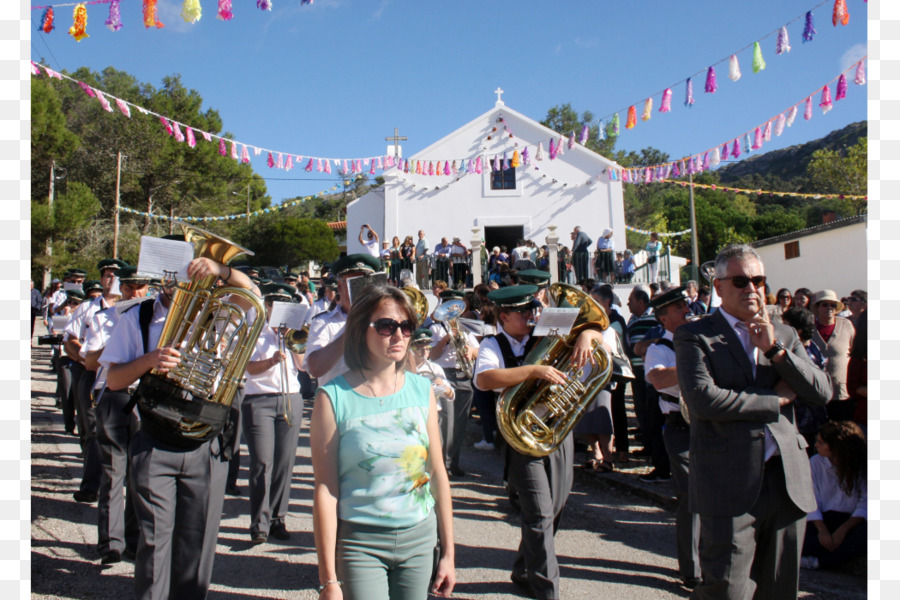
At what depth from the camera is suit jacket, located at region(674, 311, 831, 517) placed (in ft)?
10.0

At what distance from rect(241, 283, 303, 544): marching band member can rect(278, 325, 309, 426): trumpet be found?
0.5 inches

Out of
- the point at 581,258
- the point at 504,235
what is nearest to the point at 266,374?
the point at 581,258

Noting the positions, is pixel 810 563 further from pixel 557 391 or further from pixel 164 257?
pixel 164 257

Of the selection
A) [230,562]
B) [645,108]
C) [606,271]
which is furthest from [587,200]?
[230,562]

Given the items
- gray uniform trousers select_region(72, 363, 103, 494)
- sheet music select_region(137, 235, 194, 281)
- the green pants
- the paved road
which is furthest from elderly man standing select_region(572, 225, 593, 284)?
the green pants

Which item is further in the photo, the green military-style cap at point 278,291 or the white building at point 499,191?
the white building at point 499,191

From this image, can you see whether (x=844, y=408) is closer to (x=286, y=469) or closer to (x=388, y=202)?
(x=286, y=469)

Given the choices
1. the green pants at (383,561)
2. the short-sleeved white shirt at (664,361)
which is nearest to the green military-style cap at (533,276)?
the short-sleeved white shirt at (664,361)

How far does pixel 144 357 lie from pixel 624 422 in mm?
6031

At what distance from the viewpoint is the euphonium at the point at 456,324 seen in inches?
240

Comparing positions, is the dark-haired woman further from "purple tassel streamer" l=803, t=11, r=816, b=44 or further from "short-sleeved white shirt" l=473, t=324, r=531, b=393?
"purple tassel streamer" l=803, t=11, r=816, b=44

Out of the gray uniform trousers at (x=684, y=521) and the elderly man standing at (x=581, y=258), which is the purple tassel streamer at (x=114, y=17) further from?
the elderly man standing at (x=581, y=258)

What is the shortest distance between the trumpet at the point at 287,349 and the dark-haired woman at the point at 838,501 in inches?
151

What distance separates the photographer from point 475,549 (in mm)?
5180
